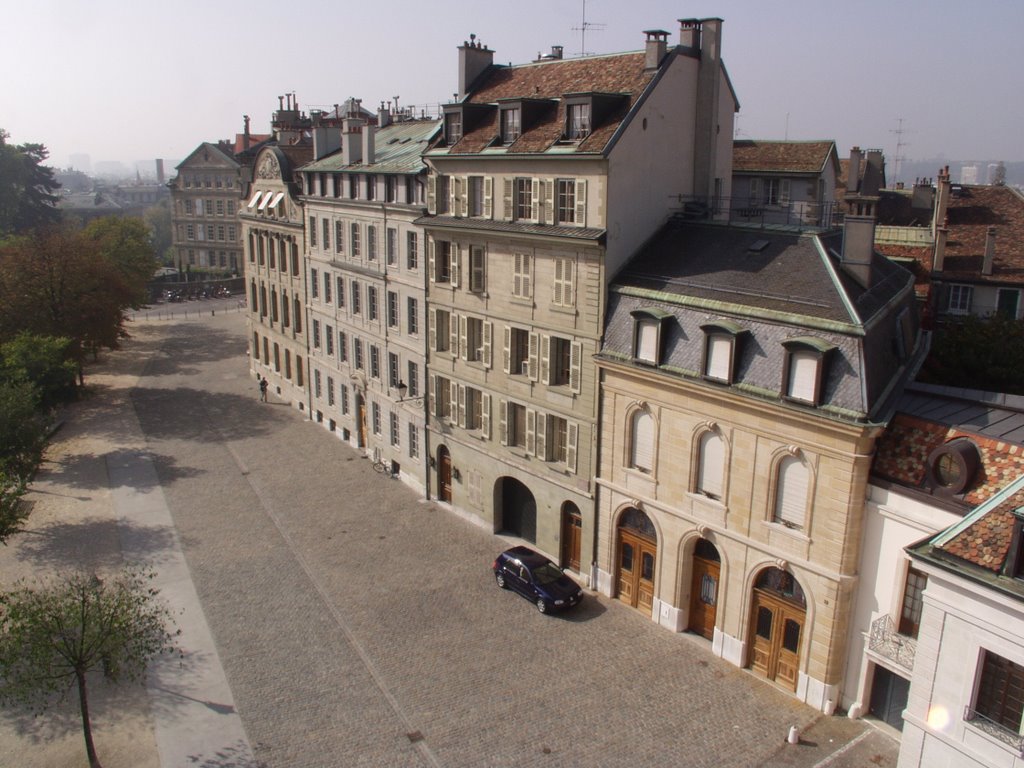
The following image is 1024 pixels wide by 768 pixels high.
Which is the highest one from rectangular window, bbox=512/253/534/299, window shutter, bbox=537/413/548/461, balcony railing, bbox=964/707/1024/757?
rectangular window, bbox=512/253/534/299

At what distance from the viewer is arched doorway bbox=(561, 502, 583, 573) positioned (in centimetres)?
3275

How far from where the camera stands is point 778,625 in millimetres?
25578

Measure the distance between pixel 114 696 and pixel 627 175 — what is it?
24.0 m

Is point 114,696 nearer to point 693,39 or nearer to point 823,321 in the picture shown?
point 823,321

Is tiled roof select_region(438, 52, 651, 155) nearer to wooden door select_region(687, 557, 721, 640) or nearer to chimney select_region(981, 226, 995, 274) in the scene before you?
wooden door select_region(687, 557, 721, 640)

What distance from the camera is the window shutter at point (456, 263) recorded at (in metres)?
35.7

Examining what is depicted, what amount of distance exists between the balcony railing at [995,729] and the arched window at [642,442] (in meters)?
12.4

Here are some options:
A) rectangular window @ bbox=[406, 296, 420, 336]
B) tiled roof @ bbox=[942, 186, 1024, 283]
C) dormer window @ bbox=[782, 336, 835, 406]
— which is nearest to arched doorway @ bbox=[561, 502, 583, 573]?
dormer window @ bbox=[782, 336, 835, 406]

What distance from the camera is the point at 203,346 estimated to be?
7919cm

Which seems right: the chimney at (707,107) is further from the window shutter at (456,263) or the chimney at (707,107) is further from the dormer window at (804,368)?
the dormer window at (804,368)

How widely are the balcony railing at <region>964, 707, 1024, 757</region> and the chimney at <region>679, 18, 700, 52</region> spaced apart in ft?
81.4

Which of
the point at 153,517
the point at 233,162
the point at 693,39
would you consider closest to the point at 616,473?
the point at 693,39

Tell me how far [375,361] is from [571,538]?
56.7 feet

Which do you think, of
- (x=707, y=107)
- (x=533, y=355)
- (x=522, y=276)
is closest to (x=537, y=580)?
(x=533, y=355)
